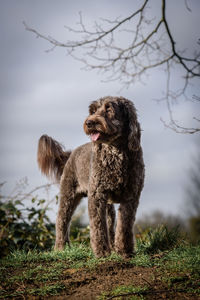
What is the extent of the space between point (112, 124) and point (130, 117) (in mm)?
357

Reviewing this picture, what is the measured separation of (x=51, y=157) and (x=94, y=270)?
3.24 meters

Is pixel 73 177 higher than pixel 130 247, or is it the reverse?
pixel 73 177

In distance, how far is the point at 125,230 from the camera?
16.9 ft

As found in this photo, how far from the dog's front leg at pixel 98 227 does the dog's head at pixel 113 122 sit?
0.93 meters

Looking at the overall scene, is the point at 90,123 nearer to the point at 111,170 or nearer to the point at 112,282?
the point at 111,170

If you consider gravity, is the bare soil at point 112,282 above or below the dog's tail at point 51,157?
below

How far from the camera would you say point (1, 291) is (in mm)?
3775

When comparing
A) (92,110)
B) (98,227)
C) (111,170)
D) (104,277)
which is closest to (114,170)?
(111,170)

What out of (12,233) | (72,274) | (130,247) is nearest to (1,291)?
(72,274)

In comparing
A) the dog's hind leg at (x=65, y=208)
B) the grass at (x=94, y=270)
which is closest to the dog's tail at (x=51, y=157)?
the dog's hind leg at (x=65, y=208)

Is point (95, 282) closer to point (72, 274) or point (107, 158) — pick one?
point (72, 274)

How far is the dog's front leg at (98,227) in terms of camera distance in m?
4.91

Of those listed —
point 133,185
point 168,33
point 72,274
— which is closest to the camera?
point 72,274

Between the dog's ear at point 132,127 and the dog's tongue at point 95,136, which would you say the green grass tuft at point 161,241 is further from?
the dog's tongue at point 95,136
